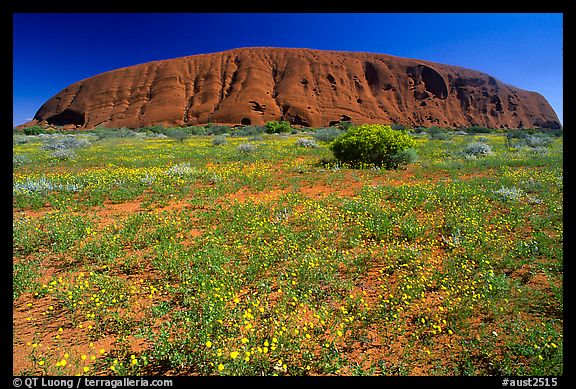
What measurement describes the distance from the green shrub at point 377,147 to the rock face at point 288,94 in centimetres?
6019

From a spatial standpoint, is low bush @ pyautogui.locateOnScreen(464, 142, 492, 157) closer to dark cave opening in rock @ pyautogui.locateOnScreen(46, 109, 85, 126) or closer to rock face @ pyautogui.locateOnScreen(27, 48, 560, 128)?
rock face @ pyautogui.locateOnScreen(27, 48, 560, 128)

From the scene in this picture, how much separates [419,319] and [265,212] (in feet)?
13.9

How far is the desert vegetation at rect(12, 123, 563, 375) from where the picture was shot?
10.2 feet

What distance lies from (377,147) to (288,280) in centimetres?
1024

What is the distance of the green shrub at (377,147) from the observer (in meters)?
13.2

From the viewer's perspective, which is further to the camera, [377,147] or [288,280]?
[377,147]

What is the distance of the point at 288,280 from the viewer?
4.35 m

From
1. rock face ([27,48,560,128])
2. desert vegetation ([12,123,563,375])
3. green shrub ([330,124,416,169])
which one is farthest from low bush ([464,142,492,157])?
rock face ([27,48,560,128])
